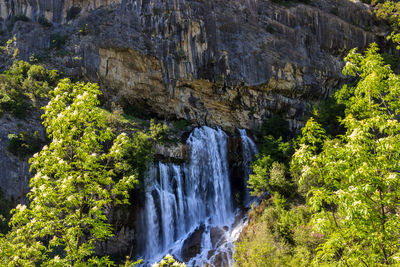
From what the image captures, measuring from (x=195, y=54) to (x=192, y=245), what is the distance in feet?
54.7

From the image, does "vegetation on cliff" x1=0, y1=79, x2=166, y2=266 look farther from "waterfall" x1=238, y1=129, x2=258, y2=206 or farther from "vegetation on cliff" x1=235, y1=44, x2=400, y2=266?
"waterfall" x1=238, y1=129, x2=258, y2=206

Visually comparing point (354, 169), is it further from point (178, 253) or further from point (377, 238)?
point (178, 253)

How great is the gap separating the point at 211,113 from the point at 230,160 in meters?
5.43

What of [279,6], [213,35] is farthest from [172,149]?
[279,6]

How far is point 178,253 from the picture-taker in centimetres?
1641

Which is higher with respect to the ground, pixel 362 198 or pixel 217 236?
pixel 362 198

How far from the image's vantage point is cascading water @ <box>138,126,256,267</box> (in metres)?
16.7

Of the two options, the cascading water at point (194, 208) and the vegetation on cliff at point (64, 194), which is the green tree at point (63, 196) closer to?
the vegetation on cliff at point (64, 194)

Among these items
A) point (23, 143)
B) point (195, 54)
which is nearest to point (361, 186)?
point (23, 143)

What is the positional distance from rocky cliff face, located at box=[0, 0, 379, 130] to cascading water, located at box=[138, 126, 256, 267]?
4.79m

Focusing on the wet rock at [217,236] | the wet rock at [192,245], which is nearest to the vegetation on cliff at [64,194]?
the wet rock at [192,245]

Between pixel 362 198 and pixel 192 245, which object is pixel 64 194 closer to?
pixel 362 198

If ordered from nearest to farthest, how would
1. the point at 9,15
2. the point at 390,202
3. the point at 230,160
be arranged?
the point at 390,202 < the point at 230,160 < the point at 9,15

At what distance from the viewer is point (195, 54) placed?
24500 millimetres
